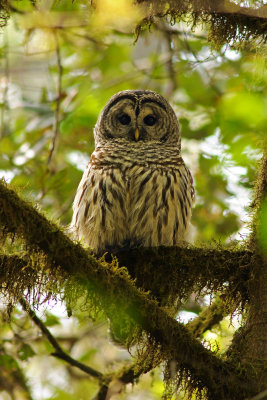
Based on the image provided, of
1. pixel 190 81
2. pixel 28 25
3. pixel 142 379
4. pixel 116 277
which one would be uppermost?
pixel 190 81

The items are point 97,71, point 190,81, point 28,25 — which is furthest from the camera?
point 97,71

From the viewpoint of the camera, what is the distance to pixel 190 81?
6.17 meters

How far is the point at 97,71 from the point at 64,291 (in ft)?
18.2

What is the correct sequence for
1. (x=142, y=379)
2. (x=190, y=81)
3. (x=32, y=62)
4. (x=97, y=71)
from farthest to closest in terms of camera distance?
(x=97, y=71) → (x=32, y=62) → (x=190, y=81) → (x=142, y=379)

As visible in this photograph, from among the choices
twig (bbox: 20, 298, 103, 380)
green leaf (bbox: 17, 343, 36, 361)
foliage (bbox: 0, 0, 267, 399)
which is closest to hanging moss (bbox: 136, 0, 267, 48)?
foliage (bbox: 0, 0, 267, 399)

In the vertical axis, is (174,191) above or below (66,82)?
below

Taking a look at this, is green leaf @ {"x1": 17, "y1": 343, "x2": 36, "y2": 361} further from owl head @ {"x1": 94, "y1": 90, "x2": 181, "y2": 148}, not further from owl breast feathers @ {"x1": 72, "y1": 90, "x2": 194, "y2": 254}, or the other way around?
owl head @ {"x1": 94, "y1": 90, "x2": 181, "y2": 148}

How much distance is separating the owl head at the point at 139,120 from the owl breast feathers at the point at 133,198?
8.5 inches

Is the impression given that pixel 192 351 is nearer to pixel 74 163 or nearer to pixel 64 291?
pixel 64 291

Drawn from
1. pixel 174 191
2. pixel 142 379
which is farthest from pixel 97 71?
pixel 142 379

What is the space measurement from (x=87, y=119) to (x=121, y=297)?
3.22 meters

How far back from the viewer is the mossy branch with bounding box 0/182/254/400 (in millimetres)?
2553

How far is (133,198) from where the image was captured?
13.4 ft

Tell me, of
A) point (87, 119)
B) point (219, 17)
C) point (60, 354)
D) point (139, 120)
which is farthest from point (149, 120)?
point (60, 354)
